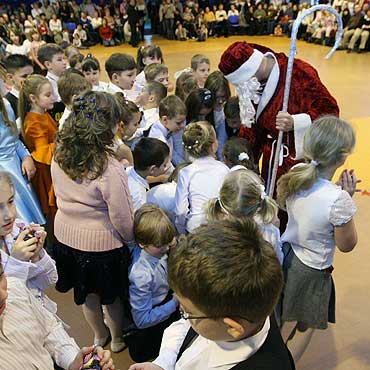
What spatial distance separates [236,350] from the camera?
93cm

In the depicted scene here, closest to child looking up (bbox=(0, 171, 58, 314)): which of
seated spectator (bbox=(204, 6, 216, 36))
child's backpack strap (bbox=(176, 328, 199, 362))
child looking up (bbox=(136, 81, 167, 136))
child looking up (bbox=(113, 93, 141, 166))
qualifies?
child's backpack strap (bbox=(176, 328, 199, 362))

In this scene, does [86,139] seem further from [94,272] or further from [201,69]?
[201,69]

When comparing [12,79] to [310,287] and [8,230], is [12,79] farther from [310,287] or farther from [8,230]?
[310,287]

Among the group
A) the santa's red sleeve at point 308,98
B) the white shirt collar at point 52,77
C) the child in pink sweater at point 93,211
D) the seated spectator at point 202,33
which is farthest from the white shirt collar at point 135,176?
the seated spectator at point 202,33

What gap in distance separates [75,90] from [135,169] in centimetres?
76

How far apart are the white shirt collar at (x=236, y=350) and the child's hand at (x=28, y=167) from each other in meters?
2.08

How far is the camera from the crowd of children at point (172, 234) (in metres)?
0.91

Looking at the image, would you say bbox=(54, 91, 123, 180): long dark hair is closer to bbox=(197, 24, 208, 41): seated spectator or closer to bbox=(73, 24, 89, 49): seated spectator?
bbox=(73, 24, 89, 49): seated spectator

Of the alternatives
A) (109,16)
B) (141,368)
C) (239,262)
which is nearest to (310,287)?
(141,368)

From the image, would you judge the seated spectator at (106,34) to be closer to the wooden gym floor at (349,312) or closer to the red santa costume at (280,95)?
the wooden gym floor at (349,312)

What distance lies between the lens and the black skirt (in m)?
1.97

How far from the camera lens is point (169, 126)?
2863mm

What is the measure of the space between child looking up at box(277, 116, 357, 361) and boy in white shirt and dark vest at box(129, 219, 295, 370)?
84 centimetres

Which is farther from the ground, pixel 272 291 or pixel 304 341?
pixel 272 291
